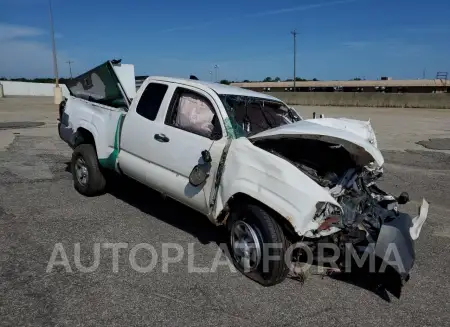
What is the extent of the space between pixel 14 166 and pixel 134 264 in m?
5.70

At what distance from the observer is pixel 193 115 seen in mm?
5086

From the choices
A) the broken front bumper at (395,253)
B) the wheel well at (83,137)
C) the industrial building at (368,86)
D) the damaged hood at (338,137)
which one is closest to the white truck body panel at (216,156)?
the damaged hood at (338,137)

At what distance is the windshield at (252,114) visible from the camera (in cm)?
483

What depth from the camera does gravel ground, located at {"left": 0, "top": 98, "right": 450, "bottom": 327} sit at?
354 cm

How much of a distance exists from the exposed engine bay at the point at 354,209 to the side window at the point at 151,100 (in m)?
1.64

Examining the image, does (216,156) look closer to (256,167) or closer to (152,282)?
(256,167)

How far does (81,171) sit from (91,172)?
39 centimetres

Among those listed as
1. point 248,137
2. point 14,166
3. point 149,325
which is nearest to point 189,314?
point 149,325

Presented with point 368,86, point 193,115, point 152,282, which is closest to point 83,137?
point 193,115

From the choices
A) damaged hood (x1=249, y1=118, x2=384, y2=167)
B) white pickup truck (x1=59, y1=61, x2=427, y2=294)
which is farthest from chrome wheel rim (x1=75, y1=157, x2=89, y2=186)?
damaged hood (x1=249, y1=118, x2=384, y2=167)

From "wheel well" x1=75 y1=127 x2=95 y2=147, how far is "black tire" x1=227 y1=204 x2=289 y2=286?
11.5 feet

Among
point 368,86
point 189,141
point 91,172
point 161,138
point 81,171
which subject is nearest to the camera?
point 189,141

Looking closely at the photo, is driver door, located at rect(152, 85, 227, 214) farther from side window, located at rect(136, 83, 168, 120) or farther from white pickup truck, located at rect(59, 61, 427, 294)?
side window, located at rect(136, 83, 168, 120)

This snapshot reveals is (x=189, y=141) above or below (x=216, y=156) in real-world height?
above
